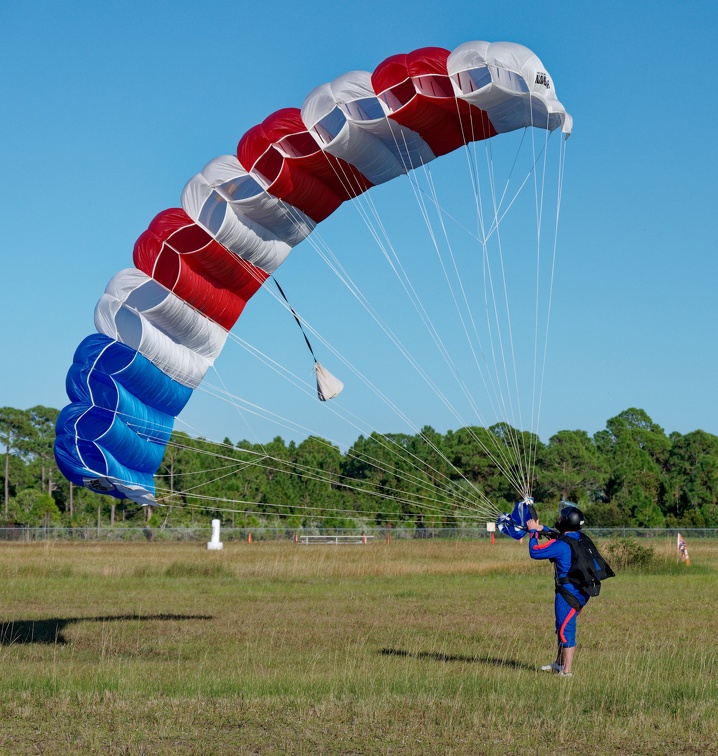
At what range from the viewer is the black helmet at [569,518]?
9023 mm

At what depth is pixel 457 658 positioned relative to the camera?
986cm

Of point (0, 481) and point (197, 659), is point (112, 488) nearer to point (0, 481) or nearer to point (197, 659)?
point (197, 659)

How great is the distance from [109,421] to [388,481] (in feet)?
110

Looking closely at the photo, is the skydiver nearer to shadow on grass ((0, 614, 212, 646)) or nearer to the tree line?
shadow on grass ((0, 614, 212, 646))

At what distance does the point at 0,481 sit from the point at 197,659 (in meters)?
72.7

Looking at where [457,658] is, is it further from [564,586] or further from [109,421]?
[109,421]

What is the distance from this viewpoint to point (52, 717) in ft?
22.2

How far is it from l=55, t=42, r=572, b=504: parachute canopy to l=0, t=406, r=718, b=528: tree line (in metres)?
26.1

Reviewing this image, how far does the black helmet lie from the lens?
9.02m

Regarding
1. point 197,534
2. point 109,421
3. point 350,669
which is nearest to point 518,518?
point 350,669

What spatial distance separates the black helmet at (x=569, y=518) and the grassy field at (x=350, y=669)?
→ 129cm

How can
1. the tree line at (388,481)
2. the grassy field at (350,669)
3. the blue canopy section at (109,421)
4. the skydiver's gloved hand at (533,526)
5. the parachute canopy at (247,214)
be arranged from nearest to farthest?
the grassy field at (350,669)
the skydiver's gloved hand at (533,526)
the parachute canopy at (247,214)
the blue canopy section at (109,421)
the tree line at (388,481)

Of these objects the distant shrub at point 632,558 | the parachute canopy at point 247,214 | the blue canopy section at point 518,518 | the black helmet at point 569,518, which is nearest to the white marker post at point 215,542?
the distant shrub at point 632,558

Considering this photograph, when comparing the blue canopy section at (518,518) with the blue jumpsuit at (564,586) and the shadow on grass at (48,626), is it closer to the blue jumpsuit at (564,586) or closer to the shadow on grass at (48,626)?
the blue jumpsuit at (564,586)
